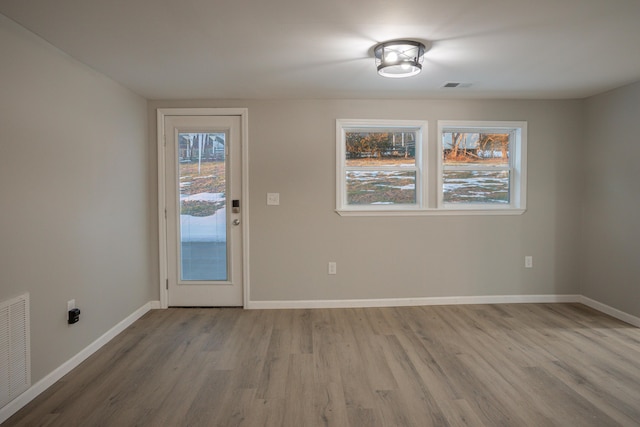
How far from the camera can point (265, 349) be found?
278 centimetres

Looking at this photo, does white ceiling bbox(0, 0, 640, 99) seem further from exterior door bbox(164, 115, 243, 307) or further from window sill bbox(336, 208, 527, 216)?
window sill bbox(336, 208, 527, 216)

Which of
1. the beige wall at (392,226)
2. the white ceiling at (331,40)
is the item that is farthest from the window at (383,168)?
the white ceiling at (331,40)

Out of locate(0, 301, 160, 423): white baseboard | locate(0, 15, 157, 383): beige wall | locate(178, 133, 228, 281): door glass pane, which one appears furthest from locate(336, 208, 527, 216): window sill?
locate(0, 301, 160, 423): white baseboard

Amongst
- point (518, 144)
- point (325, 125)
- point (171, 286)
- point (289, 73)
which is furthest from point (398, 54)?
point (171, 286)

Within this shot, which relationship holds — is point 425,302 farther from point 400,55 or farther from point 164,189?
point 164,189

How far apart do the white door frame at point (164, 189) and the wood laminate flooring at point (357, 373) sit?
40 centimetres

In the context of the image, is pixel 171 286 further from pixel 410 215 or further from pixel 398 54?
pixel 398 54

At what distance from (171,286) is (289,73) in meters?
2.53

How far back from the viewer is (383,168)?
3844 mm

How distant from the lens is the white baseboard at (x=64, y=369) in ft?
6.44

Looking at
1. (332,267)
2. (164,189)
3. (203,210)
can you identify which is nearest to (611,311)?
(332,267)

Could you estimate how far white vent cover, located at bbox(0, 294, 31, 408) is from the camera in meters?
1.90

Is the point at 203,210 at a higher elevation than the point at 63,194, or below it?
below

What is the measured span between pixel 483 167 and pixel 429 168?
2.18 feet
